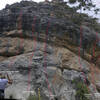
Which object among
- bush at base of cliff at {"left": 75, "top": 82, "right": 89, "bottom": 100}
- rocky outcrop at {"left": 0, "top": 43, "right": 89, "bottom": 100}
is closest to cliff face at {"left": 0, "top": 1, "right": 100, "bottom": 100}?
rocky outcrop at {"left": 0, "top": 43, "right": 89, "bottom": 100}

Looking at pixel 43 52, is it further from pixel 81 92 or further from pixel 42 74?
pixel 81 92

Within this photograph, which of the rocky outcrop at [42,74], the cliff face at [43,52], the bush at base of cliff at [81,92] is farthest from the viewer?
the cliff face at [43,52]

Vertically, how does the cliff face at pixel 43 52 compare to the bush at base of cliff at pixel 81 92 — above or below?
above

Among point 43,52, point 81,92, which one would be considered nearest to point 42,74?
point 43,52

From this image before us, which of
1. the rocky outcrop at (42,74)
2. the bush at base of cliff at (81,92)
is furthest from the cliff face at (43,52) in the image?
the bush at base of cliff at (81,92)

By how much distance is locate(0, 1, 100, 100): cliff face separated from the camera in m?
10.0

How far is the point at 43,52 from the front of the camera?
1109cm

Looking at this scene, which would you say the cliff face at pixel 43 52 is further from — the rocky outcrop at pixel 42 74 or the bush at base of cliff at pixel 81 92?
the bush at base of cliff at pixel 81 92

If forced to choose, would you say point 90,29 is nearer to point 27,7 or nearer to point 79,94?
point 27,7

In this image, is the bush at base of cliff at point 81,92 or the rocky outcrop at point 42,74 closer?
the bush at base of cliff at point 81,92

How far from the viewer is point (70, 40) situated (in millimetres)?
11867

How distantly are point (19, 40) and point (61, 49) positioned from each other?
238 centimetres

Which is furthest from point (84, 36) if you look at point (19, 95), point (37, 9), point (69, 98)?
point (19, 95)

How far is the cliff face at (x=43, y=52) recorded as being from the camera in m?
10.0
